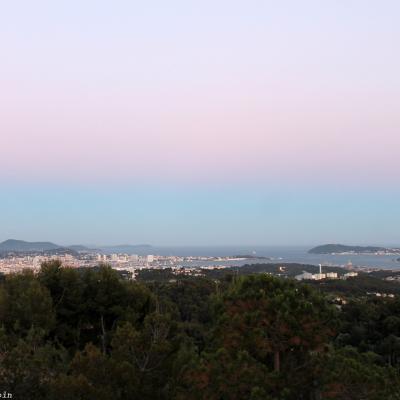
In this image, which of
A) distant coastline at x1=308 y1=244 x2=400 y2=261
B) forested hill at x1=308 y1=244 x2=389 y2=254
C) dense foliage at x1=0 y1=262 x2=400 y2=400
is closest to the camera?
dense foliage at x1=0 y1=262 x2=400 y2=400

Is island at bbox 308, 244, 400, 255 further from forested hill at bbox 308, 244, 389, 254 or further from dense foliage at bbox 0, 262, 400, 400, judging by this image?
dense foliage at bbox 0, 262, 400, 400

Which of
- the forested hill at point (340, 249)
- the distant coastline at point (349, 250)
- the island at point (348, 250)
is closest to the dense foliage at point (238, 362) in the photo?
the distant coastline at point (349, 250)

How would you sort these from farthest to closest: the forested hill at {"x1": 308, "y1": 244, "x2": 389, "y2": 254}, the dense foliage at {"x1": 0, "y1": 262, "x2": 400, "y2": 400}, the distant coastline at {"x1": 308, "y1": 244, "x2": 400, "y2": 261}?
the forested hill at {"x1": 308, "y1": 244, "x2": 389, "y2": 254} < the distant coastline at {"x1": 308, "y1": 244, "x2": 400, "y2": 261} < the dense foliage at {"x1": 0, "y1": 262, "x2": 400, "y2": 400}

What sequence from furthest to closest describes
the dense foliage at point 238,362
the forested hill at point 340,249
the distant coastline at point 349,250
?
the forested hill at point 340,249 → the distant coastline at point 349,250 → the dense foliage at point 238,362

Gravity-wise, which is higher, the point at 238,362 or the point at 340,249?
the point at 238,362

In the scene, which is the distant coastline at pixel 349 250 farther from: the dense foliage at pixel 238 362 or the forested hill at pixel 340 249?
the dense foliage at pixel 238 362

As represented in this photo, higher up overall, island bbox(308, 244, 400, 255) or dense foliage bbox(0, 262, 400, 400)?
dense foliage bbox(0, 262, 400, 400)

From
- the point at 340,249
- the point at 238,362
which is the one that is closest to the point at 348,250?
the point at 340,249

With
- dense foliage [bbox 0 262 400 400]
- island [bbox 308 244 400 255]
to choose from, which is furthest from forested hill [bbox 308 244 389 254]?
dense foliage [bbox 0 262 400 400]

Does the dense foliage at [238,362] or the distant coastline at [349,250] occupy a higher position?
the dense foliage at [238,362]

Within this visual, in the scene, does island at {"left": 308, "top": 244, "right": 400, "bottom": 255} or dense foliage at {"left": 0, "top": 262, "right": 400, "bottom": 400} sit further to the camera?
island at {"left": 308, "top": 244, "right": 400, "bottom": 255}

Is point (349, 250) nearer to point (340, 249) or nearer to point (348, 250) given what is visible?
point (348, 250)

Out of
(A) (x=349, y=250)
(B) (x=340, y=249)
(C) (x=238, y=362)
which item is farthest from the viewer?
(B) (x=340, y=249)
